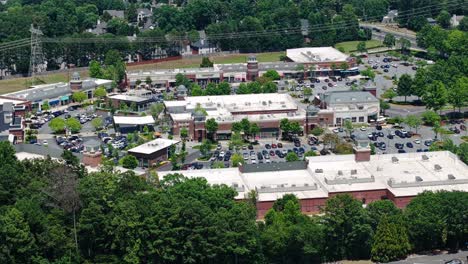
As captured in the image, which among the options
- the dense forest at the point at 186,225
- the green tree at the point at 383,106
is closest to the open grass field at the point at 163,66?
the green tree at the point at 383,106

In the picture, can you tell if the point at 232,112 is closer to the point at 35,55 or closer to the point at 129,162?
the point at 129,162

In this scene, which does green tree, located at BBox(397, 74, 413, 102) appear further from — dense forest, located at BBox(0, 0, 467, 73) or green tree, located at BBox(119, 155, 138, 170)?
green tree, located at BBox(119, 155, 138, 170)

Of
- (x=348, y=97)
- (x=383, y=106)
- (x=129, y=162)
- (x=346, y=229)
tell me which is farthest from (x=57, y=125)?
(x=346, y=229)

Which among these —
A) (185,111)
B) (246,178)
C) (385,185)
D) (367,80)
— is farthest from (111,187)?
(367,80)

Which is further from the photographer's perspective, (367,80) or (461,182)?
(367,80)

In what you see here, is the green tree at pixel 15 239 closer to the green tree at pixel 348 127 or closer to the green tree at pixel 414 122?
the green tree at pixel 348 127

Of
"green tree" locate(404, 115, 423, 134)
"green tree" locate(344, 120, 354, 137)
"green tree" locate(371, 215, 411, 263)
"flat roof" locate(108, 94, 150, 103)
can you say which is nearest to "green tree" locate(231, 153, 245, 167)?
"green tree" locate(344, 120, 354, 137)

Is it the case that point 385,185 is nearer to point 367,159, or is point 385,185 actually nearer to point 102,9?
point 367,159
